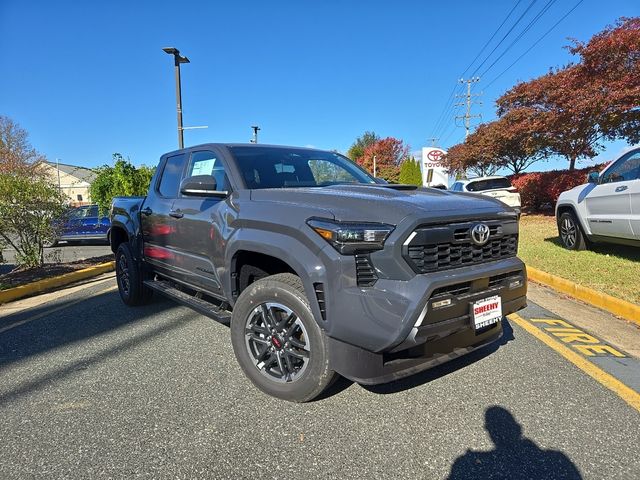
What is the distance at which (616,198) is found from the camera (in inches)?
243

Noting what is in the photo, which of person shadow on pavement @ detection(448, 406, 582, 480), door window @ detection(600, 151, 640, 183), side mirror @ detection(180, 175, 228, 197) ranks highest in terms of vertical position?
door window @ detection(600, 151, 640, 183)

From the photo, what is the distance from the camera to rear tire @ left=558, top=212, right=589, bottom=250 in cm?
755

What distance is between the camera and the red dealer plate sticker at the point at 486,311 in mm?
2490

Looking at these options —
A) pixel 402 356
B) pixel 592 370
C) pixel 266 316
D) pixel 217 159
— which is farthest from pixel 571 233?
pixel 266 316

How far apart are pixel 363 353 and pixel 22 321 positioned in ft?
15.0

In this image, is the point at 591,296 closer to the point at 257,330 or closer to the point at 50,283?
the point at 257,330

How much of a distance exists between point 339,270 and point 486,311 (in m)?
1.02

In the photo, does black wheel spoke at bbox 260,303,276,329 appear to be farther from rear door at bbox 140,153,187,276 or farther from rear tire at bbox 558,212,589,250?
rear tire at bbox 558,212,589,250

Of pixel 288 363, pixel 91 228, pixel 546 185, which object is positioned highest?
pixel 546 185

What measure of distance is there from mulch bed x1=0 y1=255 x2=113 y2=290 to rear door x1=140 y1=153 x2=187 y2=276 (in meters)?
3.31

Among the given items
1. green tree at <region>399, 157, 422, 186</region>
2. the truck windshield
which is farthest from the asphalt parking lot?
green tree at <region>399, 157, 422, 186</region>

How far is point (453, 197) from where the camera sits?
2.92m

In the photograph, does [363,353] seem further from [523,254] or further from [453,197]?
[523,254]

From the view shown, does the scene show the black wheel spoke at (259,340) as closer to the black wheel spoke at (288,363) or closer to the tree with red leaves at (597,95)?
the black wheel spoke at (288,363)
